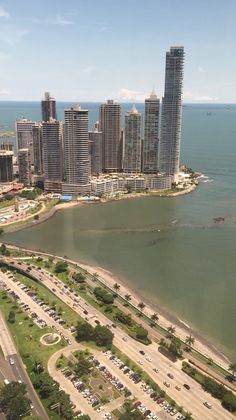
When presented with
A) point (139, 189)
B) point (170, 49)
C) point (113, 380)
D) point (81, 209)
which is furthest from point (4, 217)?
point (170, 49)

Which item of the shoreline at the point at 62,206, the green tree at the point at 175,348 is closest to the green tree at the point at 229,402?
the green tree at the point at 175,348

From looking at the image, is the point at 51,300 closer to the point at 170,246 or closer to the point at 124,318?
the point at 124,318

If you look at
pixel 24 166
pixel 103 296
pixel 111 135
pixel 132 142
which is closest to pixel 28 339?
pixel 103 296

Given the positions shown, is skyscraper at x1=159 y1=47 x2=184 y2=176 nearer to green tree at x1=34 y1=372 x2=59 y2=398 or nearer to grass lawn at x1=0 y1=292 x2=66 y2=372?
grass lawn at x1=0 y1=292 x2=66 y2=372

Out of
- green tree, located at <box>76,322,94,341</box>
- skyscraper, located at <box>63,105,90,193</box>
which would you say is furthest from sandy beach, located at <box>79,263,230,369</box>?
skyscraper, located at <box>63,105,90,193</box>

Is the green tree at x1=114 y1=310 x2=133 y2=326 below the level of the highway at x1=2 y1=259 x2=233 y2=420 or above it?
above

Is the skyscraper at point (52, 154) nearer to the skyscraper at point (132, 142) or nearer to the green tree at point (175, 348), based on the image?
the skyscraper at point (132, 142)

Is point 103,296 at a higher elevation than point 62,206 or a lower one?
lower
